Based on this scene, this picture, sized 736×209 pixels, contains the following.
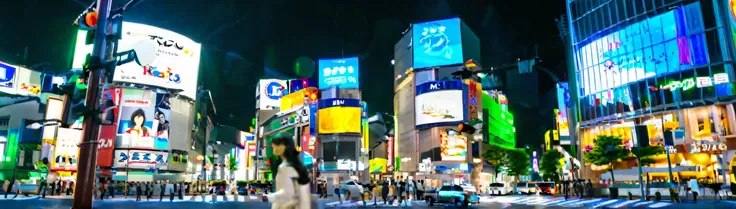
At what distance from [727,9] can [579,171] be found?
2258cm

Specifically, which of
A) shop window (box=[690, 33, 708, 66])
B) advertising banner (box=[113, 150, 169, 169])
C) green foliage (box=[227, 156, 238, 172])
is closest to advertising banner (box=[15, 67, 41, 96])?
advertising banner (box=[113, 150, 169, 169])

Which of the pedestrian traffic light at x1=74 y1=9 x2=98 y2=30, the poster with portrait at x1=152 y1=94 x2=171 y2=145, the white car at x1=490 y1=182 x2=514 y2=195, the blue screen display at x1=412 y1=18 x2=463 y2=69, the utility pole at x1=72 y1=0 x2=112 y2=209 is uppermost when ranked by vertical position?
the blue screen display at x1=412 y1=18 x2=463 y2=69

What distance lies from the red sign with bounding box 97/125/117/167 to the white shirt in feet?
181

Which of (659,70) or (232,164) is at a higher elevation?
(659,70)

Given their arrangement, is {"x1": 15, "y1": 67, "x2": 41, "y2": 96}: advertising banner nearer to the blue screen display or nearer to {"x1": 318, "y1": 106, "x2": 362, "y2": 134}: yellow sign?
{"x1": 318, "y1": 106, "x2": 362, "y2": 134}: yellow sign

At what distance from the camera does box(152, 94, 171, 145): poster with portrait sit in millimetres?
56438

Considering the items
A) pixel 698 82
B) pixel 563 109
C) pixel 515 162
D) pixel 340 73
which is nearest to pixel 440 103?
pixel 515 162

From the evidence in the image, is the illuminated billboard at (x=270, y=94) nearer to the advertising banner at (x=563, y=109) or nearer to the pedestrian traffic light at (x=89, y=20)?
the advertising banner at (x=563, y=109)

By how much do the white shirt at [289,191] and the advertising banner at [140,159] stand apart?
5407 centimetres

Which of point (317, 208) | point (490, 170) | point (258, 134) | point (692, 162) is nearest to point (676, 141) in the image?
point (692, 162)

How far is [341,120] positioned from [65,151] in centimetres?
3113

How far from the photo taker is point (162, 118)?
188 ft

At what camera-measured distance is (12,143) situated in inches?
2208

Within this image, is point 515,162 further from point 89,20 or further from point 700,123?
point 89,20
